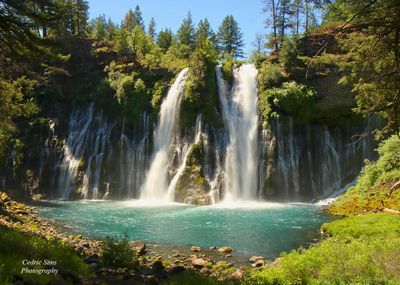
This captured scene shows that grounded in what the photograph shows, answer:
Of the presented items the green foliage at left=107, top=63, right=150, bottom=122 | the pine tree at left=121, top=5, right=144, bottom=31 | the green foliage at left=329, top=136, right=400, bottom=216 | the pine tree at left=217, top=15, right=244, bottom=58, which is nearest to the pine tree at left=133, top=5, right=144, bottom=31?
the pine tree at left=121, top=5, right=144, bottom=31

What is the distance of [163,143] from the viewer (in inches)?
1305

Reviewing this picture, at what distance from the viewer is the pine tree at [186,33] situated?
5984 centimetres

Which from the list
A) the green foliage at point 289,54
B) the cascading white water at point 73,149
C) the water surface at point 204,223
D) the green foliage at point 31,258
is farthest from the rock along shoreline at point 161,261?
the green foliage at point 289,54

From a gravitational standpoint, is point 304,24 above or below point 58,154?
above

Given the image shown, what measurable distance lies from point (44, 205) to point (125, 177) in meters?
7.25

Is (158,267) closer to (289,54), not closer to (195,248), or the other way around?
(195,248)

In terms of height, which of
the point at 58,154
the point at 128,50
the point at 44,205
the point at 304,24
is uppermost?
the point at 304,24

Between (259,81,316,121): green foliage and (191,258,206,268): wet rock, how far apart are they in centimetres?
2052

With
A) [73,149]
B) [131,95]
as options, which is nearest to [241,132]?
[131,95]

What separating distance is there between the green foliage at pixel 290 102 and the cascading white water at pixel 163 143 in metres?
7.45

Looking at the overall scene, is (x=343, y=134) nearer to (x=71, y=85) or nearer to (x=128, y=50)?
(x=128, y=50)

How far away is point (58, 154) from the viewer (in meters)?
35.5

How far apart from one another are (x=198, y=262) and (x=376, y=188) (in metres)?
13.6

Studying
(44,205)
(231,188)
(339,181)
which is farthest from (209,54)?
(44,205)
